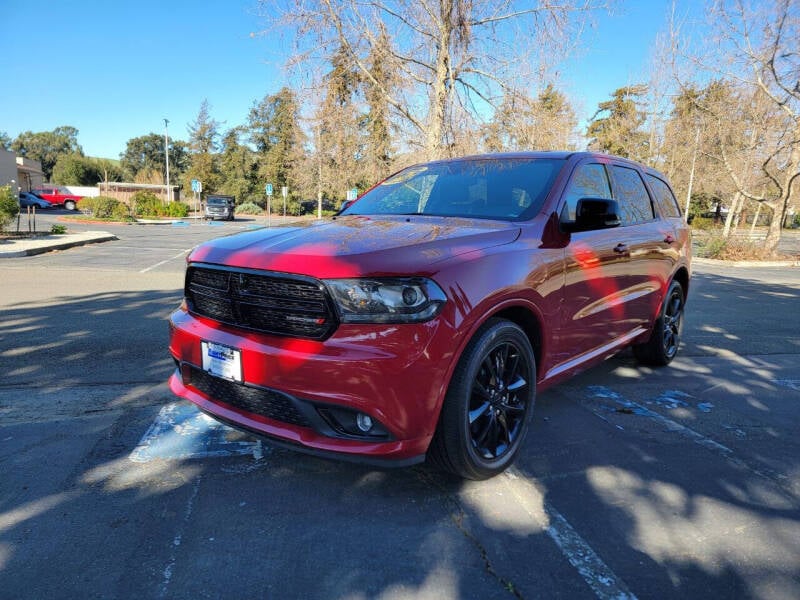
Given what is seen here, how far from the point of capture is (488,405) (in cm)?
278

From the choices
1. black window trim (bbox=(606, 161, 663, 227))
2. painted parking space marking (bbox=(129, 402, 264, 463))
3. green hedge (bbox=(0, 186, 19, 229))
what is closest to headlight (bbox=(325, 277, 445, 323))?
painted parking space marking (bbox=(129, 402, 264, 463))

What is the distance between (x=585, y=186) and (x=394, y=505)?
248cm

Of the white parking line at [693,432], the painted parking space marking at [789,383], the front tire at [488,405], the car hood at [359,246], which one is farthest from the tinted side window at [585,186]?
the painted parking space marking at [789,383]

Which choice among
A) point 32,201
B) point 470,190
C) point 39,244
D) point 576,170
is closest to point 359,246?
point 470,190

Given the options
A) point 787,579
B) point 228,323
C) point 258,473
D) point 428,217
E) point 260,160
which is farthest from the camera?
point 260,160

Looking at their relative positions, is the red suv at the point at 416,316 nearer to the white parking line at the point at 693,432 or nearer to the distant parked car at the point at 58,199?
the white parking line at the point at 693,432

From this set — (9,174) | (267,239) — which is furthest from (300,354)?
(9,174)

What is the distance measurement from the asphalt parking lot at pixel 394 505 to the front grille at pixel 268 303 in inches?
35.1

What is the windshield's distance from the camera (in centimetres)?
335

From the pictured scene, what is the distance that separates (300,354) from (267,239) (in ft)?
2.53

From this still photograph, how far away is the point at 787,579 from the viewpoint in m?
2.18

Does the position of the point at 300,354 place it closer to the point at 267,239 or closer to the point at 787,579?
the point at 267,239

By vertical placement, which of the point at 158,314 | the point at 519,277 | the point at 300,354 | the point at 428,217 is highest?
the point at 428,217

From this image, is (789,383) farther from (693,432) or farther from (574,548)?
(574,548)
